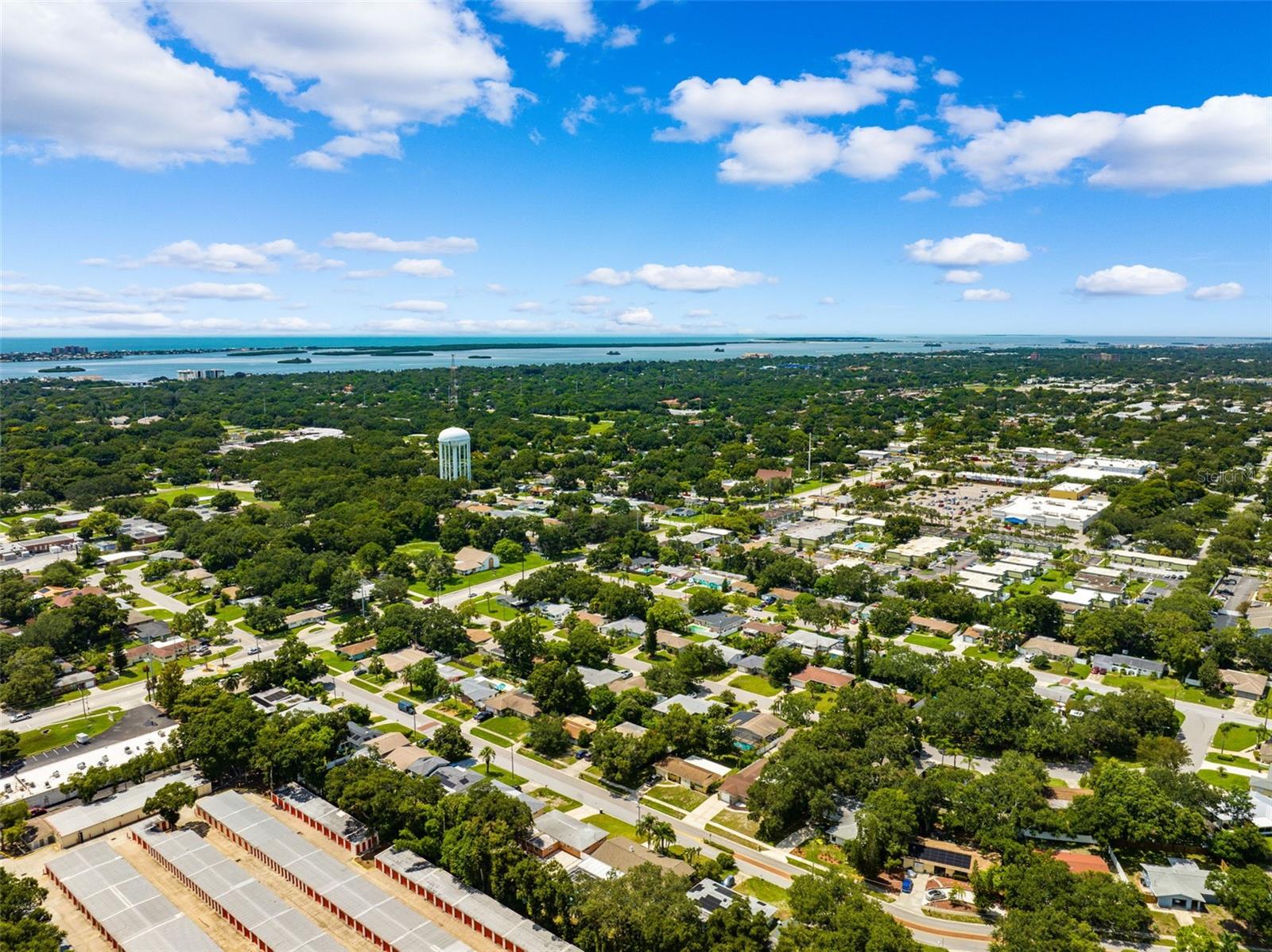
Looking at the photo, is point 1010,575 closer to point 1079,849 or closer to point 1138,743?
point 1138,743

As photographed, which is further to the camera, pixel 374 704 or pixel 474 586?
pixel 474 586

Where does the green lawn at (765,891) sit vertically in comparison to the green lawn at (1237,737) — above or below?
below

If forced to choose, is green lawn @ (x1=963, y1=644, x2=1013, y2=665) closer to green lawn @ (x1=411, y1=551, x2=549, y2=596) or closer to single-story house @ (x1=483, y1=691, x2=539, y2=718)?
single-story house @ (x1=483, y1=691, x2=539, y2=718)

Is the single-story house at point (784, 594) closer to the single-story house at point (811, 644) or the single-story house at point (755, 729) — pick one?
the single-story house at point (811, 644)

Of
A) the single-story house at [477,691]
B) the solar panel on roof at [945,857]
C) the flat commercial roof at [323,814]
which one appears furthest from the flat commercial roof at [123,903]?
the solar panel on roof at [945,857]

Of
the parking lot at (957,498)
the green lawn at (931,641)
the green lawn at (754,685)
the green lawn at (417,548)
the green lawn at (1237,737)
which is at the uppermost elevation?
the parking lot at (957,498)

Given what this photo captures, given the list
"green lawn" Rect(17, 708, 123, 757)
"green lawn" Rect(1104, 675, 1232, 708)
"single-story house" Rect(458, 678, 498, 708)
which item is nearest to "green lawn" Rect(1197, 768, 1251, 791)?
"green lawn" Rect(1104, 675, 1232, 708)

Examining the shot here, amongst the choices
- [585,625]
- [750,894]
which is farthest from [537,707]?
[750,894]
